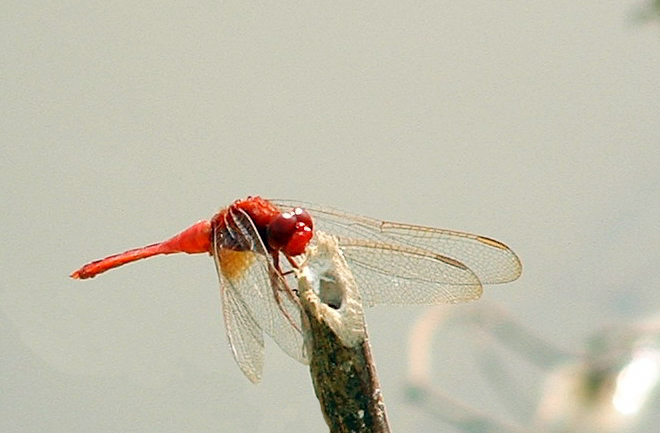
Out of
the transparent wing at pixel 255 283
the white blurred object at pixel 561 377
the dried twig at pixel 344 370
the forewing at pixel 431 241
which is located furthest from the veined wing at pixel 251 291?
the white blurred object at pixel 561 377

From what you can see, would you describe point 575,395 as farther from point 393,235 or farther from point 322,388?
point 322,388

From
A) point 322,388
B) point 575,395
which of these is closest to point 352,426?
point 322,388

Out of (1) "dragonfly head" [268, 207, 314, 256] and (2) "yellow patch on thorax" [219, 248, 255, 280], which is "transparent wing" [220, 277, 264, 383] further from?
(1) "dragonfly head" [268, 207, 314, 256]

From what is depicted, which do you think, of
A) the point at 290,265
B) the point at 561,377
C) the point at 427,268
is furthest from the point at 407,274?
the point at 561,377

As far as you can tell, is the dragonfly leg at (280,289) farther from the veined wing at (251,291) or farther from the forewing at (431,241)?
the forewing at (431,241)

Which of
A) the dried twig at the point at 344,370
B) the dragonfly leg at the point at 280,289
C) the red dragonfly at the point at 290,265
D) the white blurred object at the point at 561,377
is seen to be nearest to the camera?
the dried twig at the point at 344,370

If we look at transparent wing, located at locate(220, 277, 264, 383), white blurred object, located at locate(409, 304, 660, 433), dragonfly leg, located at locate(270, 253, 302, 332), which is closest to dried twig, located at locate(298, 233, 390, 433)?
dragonfly leg, located at locate(270, 253, 302, 332)
